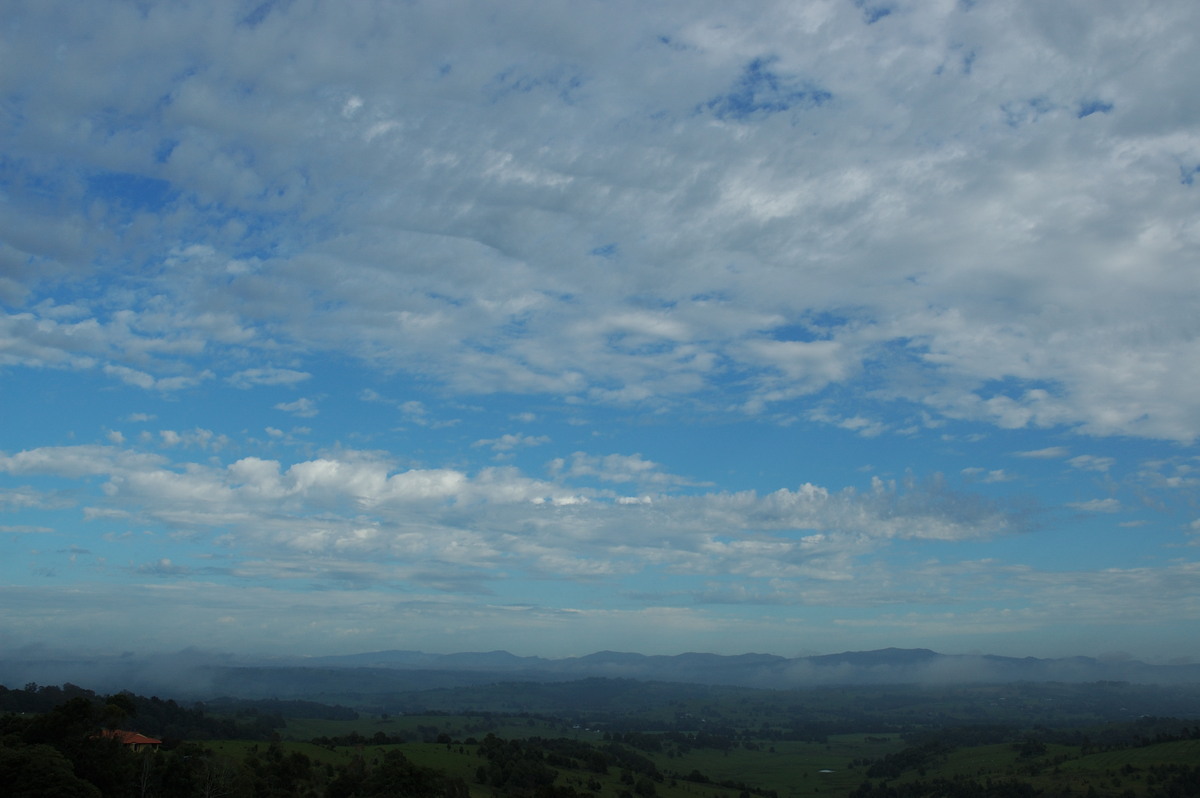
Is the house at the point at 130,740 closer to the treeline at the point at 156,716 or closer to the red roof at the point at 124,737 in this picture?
the red roof at the point at 124,737

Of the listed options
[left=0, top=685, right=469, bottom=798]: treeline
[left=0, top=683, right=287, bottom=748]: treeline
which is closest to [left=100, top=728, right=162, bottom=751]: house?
[left=0, top=685, right=469, bottom=798]: treeline

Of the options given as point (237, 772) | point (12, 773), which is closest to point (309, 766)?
point (237, 772)

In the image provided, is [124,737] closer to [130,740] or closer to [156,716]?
[130,740]

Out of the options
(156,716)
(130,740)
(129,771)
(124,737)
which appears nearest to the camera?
(129,771)

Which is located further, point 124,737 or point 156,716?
point 156,716

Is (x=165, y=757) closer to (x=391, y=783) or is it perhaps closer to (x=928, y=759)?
(x=391, y=783)

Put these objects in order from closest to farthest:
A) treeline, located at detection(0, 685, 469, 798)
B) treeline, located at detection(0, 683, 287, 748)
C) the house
→ treeline, located at detection(0, 685, 469, 798) → the house → treeline, located at detection(0, 683, 287, 748)

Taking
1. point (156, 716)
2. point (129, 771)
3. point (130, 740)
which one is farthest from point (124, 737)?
point (156, 716)

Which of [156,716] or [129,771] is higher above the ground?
[129,771]

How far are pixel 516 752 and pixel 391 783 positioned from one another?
6643 cm

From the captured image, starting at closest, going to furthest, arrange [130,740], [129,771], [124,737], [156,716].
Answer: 1. [129,771]
2. [124,737]
3. [130,740]
4. [156,716]

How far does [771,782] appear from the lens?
193 meters

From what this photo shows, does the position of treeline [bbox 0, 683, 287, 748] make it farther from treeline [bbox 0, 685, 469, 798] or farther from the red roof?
treeline [bbox 0, 685, 469, 798]

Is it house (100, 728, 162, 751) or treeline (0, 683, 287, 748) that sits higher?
house (100, 728, 162, 751)
